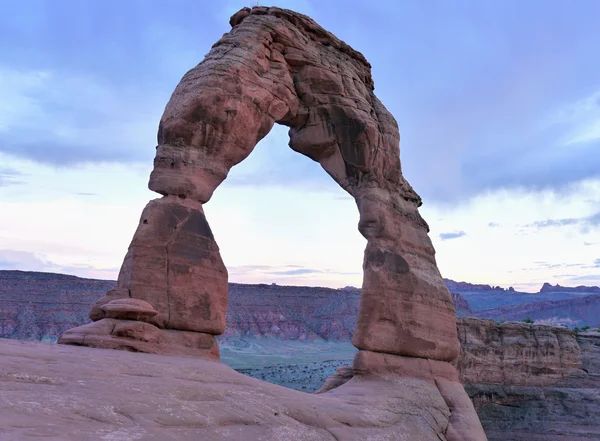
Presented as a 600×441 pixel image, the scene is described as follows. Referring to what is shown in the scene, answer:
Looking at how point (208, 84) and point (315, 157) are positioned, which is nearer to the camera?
point (208, 84)

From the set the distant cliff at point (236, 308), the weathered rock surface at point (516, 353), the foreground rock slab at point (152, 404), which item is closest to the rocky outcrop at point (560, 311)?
the distant cliff at point (236, 308)

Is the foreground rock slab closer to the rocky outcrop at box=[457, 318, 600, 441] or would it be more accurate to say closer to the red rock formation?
the red rock formation

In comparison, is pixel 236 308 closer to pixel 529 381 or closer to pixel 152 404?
pixel 529 381

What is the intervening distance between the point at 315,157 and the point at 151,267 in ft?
16.0

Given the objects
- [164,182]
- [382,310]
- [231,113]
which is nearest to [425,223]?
[382,310]

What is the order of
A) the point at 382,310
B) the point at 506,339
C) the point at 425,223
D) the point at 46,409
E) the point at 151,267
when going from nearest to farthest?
the point at 46,409 < the point at 151,267 < the point at 382,310 < the point at 425,223 < the point at 506,339

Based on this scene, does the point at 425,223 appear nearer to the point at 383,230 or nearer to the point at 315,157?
the point at 383,230

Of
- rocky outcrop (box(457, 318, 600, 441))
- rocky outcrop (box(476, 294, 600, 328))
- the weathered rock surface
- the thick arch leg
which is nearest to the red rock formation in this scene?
the thick arch leg

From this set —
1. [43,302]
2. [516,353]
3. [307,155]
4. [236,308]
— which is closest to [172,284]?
[307,155]

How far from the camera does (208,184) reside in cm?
953

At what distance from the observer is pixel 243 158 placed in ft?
33.4

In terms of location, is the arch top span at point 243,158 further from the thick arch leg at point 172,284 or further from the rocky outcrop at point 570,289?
the rocky outcrop at point 570,289

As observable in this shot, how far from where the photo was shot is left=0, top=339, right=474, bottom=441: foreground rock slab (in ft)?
13.5

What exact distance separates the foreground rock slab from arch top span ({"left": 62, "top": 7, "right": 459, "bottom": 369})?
124 cm
